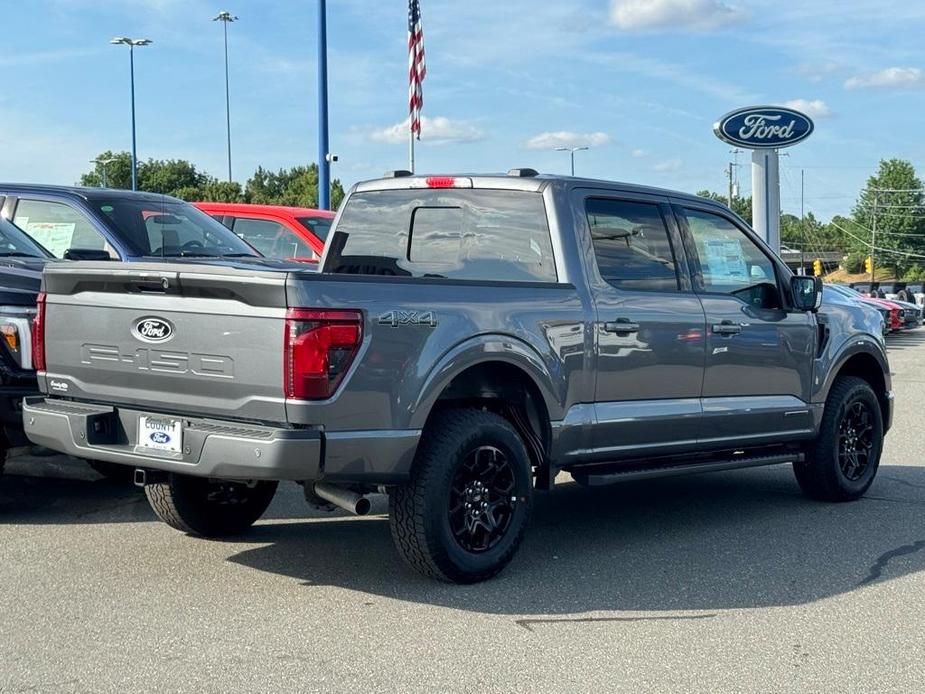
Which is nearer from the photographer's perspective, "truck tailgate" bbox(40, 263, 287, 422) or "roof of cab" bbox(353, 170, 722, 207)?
"truck tailgate" bbox(40, 263, 287, 422)

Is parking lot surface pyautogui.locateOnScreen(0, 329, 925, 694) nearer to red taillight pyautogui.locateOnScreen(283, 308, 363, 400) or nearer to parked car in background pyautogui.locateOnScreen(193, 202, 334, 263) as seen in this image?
red taillight pyautogui.locateOnScreen(283, 308, 363, 400)

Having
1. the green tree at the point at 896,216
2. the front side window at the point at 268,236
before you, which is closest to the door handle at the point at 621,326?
the front side window at the point at 268,236

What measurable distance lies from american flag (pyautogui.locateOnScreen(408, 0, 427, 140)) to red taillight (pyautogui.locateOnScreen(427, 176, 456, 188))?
19031mm

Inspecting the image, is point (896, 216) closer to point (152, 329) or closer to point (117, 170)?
point (117, 170)

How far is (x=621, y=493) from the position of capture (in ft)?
27.9

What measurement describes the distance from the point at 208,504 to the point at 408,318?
1.93 metres

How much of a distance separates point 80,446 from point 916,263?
138875 millimetres

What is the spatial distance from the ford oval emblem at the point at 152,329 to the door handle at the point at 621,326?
7.31ft

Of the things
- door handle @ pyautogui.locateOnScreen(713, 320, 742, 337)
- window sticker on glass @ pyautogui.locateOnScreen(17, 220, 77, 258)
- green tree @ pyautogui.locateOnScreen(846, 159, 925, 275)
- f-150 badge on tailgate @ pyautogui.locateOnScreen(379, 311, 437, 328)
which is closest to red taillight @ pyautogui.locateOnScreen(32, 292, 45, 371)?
f-150 badge on tailgate @ pyautogui.locateOnScreen(379, 311, 437, 328)

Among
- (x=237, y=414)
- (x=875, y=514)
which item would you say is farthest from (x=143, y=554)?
(x=875, y=514)

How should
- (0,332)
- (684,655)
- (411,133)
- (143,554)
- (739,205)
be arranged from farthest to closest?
(739,205), (411,133), (0,332), (143,554), (684,655)

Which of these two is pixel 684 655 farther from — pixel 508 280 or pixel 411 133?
pixel 411 133

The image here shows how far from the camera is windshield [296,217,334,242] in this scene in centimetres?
1426

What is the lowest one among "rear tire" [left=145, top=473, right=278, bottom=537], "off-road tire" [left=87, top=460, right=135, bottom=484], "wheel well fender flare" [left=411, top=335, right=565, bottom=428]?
"rear tire" [left=145, top=473, right=278, bottom=537]
